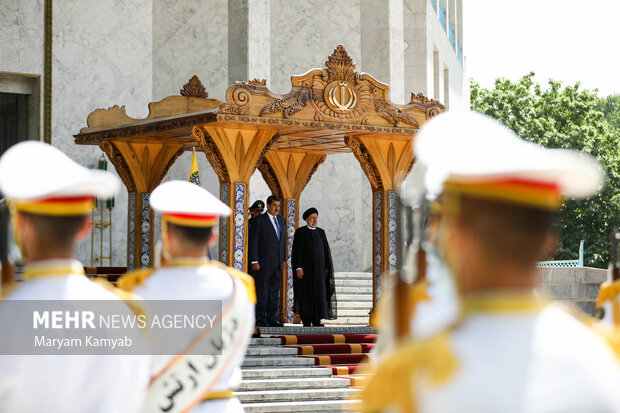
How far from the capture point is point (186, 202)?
3.69 metres

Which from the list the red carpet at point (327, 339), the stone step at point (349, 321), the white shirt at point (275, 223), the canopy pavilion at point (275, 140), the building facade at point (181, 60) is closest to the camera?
the canopy pavilion at point (275, 140)

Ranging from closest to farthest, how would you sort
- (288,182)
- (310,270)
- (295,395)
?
(295,395), (310,270), (288,182)

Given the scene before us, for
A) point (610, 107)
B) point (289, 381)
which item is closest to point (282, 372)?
point (289, 381)

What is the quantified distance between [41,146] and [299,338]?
382 inches

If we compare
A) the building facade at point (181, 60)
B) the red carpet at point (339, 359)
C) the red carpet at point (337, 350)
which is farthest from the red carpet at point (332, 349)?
the building facade at point (181, 60)

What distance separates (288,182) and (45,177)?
12.4 m

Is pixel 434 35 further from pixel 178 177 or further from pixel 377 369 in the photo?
pixel 377 369

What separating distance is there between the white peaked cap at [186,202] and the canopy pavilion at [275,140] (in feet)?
26.1

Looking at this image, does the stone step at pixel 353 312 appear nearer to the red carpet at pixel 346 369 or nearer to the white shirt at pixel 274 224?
the white shirt at pixel 274 224

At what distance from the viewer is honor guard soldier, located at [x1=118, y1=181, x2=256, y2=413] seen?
12.1 ft

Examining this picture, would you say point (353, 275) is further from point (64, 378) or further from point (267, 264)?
point (64, 378)

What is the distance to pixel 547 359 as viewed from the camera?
1895mm

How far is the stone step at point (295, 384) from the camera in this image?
10578mm

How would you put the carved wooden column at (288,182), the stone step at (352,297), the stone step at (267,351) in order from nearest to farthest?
the stone step at (267,351)
the carved wooden column at (288,182)
the stone step at (352,297)
